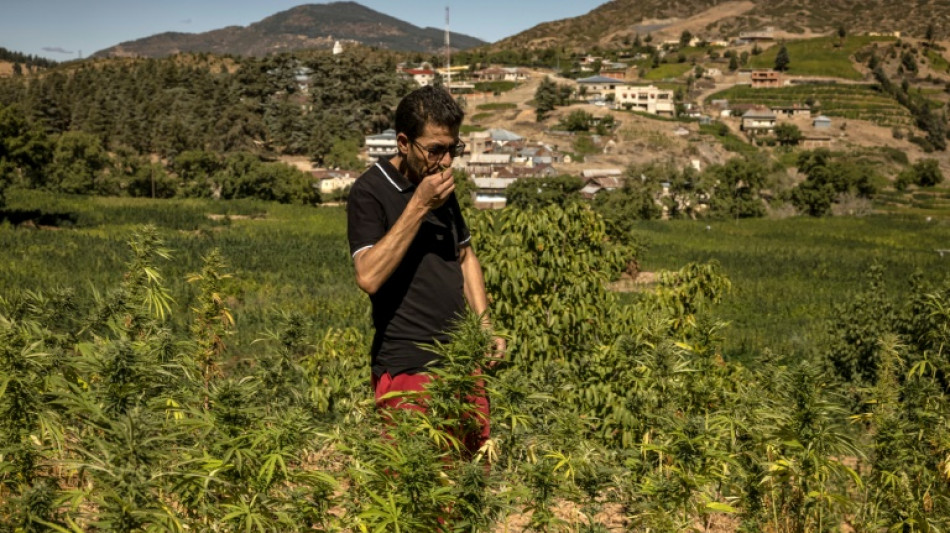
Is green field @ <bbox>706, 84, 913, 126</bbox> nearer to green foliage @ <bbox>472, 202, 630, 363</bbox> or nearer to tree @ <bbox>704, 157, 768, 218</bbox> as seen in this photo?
tree @ <bbox>704, 157, 768, 218</bbox>

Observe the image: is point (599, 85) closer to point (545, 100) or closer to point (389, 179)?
point (545, 100)

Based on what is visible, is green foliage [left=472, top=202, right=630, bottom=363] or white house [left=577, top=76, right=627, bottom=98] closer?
green foliage [left=472, top=202, right=630, bottom=363]

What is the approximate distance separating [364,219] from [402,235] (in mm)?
268

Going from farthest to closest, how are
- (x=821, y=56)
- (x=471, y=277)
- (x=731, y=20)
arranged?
(x=731, y=20), (x=821, y=56), (x=471, y=277)

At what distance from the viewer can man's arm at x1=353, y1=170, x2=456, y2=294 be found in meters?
2.51

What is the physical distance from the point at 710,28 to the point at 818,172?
115 meters

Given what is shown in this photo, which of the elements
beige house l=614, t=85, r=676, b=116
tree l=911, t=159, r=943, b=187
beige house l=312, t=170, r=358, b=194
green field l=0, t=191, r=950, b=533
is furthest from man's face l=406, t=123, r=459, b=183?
beige house l=614, t=85, r=676, b=116

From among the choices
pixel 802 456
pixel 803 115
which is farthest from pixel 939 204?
pixel 802 456

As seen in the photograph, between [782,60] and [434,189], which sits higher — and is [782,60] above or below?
above

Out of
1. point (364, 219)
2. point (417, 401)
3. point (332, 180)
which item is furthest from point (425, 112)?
point (332, 180)

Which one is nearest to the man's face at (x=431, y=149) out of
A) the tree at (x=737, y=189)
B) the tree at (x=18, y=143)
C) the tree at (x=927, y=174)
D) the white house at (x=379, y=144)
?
the tree at (x=18, y=143)

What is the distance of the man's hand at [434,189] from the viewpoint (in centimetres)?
250

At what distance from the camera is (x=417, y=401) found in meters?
2.52

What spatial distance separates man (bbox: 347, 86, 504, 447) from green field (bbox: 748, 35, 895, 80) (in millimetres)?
102616
